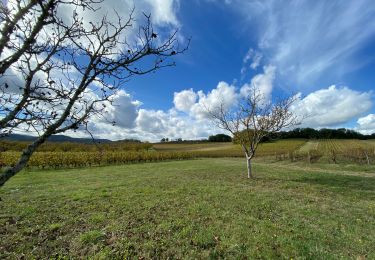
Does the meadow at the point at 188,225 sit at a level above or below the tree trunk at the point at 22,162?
below

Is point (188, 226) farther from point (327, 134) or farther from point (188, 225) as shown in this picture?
point (327, 134)

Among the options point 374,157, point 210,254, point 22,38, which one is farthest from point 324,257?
point 374,157

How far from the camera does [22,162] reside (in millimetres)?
3164

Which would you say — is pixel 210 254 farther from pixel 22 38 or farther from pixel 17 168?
pixel 22 38

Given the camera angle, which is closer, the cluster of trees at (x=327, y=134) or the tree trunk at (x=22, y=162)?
the tree trunk at (x=22, y=162)

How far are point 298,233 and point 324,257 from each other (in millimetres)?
1306

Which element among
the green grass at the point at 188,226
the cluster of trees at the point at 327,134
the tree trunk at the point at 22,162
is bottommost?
the green grass at the point at 188,226

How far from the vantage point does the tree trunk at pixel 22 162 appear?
298 centimetres

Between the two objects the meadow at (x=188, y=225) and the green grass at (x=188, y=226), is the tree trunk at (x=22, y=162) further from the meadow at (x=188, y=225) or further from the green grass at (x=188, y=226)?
the green grass at (x=188, y=226)

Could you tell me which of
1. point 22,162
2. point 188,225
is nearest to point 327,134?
point 188,225

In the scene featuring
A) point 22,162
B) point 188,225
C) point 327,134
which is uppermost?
point 327,134

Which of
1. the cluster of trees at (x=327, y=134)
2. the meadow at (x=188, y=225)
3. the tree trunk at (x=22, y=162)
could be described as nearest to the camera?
the tree trunk at (x=22, y=162)

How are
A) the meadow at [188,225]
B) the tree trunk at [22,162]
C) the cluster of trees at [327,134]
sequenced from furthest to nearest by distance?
the cluster of trees at [327,134] → the meadow at [188,225] → the tree trunk at [22,162]

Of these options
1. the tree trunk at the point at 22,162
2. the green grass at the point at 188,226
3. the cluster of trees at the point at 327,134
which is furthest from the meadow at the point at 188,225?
the cluster of trees at the point at 327,134
